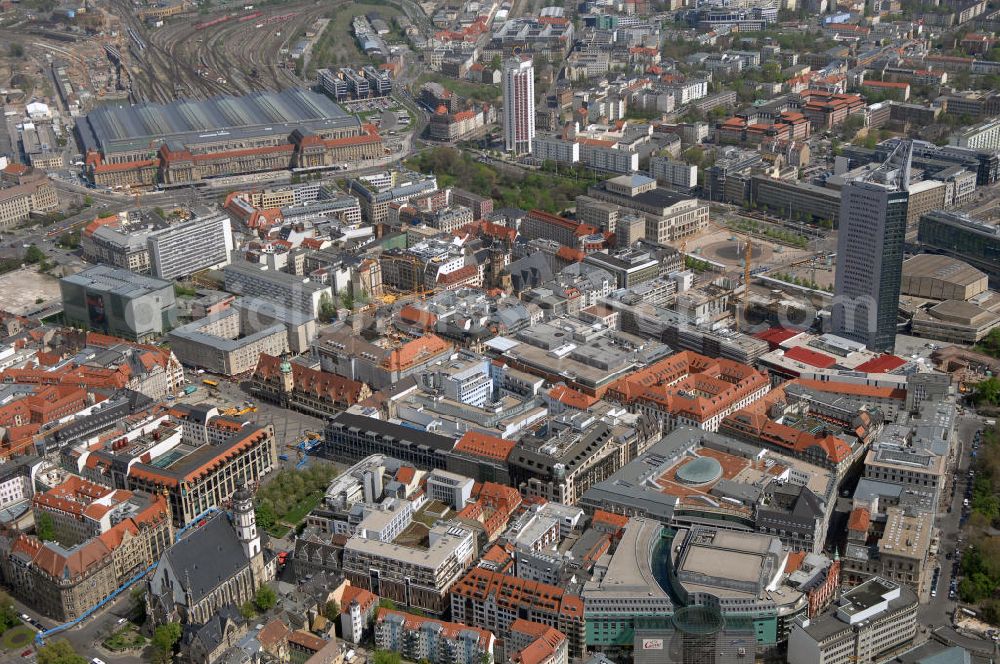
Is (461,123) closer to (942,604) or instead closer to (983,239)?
(983,239)

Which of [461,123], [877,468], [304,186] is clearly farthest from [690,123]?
[877,468]

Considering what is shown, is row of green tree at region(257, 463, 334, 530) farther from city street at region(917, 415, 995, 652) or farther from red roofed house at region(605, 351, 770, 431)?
city street at region(917, 415, 995, 652)

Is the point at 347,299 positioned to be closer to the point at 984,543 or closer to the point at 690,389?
the point at 690,389

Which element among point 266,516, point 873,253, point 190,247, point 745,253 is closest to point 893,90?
point 745,253

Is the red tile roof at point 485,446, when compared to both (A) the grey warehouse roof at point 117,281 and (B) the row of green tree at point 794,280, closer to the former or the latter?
(A) the grey warehouse roof at point 117,281

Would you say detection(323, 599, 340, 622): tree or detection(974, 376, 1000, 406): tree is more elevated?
detection(974, 376, 1000, 406): tree

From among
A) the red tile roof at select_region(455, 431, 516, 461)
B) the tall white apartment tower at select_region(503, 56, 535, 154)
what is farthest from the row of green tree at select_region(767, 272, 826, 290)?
the tall white apartment tower at select_region(503, 56, 535, 154)
